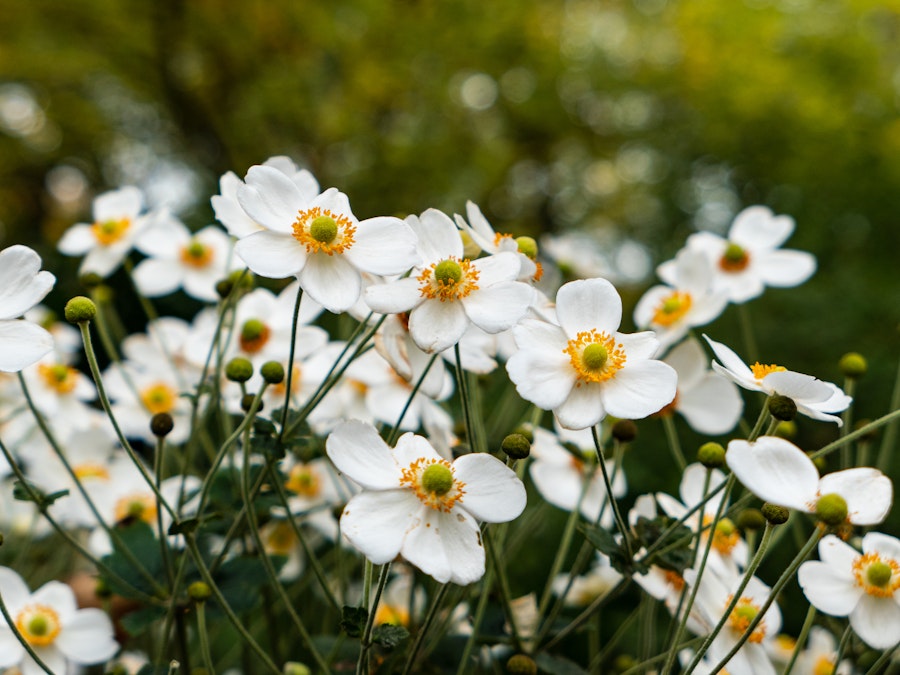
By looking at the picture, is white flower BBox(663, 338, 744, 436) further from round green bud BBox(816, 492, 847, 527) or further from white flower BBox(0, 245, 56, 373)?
white flower BBox(0, 245, 56, 373)

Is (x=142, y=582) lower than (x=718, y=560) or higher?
lower

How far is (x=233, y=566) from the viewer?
2.93ft

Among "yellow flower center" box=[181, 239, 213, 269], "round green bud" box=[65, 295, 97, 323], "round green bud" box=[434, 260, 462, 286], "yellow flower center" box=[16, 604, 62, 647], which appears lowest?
"yellow flower center" box=[16, 604, 62, 647]

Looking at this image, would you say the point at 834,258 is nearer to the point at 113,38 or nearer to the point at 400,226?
the point at 400,226

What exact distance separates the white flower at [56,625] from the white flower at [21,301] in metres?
0.35

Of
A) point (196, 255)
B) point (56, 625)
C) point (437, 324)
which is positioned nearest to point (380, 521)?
point (437, 324)

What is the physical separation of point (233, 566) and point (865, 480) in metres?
0.64

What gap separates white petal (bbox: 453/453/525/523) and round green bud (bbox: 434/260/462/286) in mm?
161

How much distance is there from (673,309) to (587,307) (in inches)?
13.8

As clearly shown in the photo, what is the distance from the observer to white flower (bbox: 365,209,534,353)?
2.26 feet

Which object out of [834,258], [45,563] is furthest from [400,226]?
[834,258]

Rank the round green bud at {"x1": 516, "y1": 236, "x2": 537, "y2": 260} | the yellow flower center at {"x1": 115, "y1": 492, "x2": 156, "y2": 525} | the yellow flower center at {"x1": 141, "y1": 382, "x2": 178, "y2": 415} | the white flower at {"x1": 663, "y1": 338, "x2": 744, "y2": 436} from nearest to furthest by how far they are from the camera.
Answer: the round green bud at {"x1": 516, "y1": 236, "x2": 537, "y2": 260} → the white flower at {"x1": 663, "y1": 338, "x2": 744, "y2": 436} → the yellow flower center at {"x1": 115, "y1": 492, "x2": 156, "y2": 525} → the yellow flower center at {"x1": 141, "y1": 382, "x2": 178, "y2": 415}

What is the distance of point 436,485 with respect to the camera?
0.65m

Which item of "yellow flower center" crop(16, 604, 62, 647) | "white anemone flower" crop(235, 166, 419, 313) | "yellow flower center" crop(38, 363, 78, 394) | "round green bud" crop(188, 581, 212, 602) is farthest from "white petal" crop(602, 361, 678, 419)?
"yellow flower center" crop(38, 363, 78, 394)
